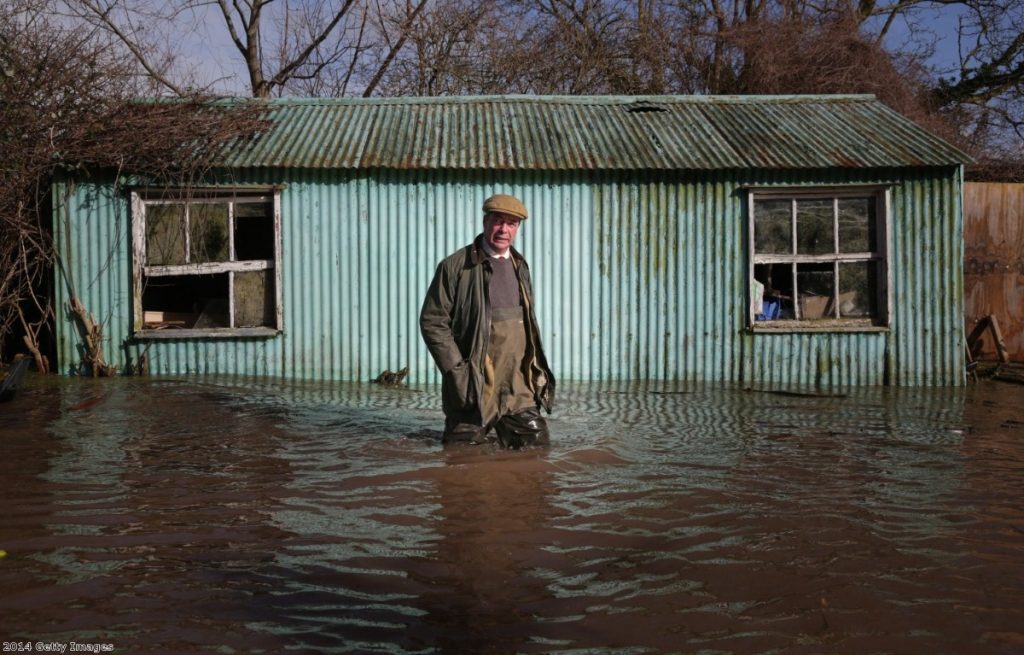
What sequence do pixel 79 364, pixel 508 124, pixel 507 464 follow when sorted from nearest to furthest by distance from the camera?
pixel 507 464 → pixel 79 364 → pixel 508 124

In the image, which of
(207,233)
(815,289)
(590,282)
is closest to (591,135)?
(590,282)

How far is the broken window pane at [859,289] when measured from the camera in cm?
1063

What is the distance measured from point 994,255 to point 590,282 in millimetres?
5810

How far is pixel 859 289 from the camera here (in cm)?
1064

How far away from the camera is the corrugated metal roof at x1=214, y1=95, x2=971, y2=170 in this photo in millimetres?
10312

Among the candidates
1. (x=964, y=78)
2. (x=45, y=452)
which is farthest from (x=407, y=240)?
(x=964, y=78)

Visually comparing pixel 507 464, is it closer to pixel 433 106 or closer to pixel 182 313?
pixel 182 313

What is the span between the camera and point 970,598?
349cm

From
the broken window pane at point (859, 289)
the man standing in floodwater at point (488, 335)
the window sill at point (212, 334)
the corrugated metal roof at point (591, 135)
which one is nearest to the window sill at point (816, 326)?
the broken window pane at point (859, 289)

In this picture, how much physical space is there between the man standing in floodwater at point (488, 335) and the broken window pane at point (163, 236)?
5648 millimetres

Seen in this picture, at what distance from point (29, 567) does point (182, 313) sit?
756 cm

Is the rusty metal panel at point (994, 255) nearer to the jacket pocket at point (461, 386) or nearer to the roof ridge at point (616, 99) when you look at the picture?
the roof ridge at point (616, 99)

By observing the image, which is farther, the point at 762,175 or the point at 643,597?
the point at 762,175
